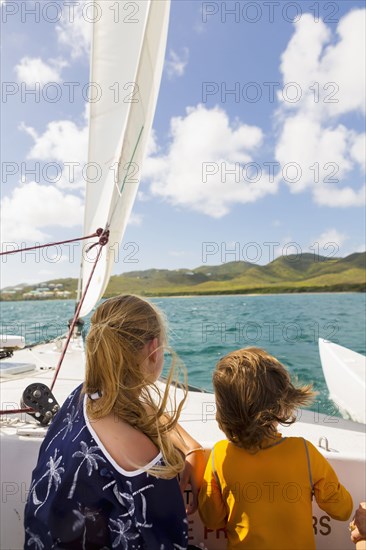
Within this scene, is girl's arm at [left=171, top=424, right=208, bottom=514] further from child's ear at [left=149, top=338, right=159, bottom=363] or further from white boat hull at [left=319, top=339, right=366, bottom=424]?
white boat hull at [left=319, top=339, right=366, bottom=424]

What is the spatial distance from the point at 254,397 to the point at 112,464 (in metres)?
0.51

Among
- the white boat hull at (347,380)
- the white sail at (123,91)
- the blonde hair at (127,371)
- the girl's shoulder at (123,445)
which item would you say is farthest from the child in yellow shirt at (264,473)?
the white boat hull at (347,380)

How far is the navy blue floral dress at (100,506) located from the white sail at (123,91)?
7.24 ft

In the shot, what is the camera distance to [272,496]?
44.9 inches

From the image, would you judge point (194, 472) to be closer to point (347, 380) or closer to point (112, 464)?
point (112, 464)

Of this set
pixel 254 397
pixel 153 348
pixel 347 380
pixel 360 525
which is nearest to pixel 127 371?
pixel 153 348

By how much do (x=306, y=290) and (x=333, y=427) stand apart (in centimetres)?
8145

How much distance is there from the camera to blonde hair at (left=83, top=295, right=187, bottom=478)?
0.93 m

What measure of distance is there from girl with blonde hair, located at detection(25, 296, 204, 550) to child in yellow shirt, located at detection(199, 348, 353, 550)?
283 millimetres

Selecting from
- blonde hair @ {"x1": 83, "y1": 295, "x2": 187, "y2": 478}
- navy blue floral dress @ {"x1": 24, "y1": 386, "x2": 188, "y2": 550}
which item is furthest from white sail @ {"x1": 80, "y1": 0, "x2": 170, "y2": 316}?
navy blue floral dress @ {"x1": 24, "y1": 386, "x2": 188, "y2": 550}

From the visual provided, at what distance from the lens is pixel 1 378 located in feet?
12.9

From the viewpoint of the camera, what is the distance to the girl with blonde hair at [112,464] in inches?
32.7

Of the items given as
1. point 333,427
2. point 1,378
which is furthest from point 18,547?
point 1,378

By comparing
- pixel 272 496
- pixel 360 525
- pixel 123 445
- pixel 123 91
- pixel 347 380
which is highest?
pixel 123 91
